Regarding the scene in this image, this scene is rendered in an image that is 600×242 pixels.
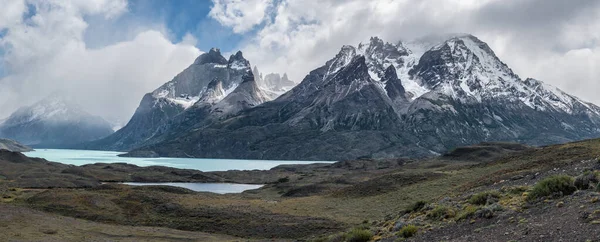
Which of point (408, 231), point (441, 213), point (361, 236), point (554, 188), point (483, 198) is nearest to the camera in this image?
point (554, 188)

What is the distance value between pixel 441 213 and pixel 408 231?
146 inches

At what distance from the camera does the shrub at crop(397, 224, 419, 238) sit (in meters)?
31.5

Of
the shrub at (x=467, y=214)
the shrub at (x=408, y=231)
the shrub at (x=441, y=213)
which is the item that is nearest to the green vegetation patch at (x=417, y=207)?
the shrub at (x=441, y=213)

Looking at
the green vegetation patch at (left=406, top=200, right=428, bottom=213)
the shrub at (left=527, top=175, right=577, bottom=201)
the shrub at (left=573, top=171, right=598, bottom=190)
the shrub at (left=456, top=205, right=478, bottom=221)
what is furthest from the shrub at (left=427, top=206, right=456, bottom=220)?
the shrub at (left=573, top=171, right=598, bottom=190)

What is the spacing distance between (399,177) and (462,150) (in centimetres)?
10154

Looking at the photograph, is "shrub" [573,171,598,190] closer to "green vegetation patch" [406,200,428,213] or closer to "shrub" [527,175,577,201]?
"shrub" [527,175,577,201]

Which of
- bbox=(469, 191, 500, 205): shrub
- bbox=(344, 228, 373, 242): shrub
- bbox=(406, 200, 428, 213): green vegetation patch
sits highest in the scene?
bbox=(469, 191, 500, 205): shrub

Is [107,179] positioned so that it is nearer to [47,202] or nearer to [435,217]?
[47,202]

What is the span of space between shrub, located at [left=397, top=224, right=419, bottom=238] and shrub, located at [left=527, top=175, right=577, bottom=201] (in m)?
7.15

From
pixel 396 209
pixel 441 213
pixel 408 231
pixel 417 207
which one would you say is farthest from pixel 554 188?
pixel 396 209

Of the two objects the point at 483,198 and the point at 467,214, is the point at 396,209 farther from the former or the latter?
the point at 467,214

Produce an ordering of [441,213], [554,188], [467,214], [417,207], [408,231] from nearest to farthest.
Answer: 1. [554,188]
2. [467,214]
3. [408,231]
4. [441,213]
5. [417,207]

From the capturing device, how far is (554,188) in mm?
29406

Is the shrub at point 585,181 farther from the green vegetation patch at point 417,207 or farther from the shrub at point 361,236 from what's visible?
the shrub at point 361,236
